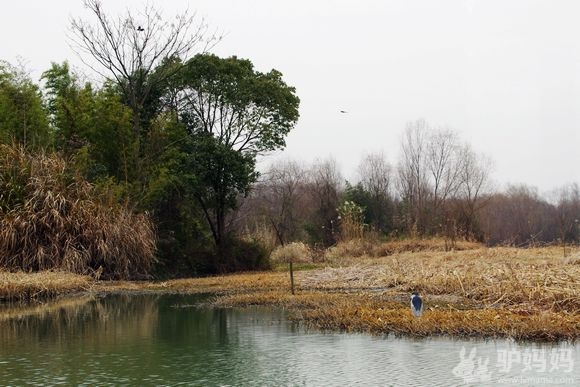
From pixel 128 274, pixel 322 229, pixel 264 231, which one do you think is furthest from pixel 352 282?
pixel 322 229

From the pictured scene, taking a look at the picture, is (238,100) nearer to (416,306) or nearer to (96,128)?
(96,128)

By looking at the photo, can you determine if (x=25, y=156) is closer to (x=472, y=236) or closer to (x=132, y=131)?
(x=132, y=131)

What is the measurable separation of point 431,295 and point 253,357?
6.31 m

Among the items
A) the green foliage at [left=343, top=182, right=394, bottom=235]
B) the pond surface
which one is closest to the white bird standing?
the pond surface

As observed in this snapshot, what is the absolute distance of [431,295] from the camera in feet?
44.5

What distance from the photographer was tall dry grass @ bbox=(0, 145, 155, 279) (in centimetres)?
1797

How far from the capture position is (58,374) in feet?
24.1

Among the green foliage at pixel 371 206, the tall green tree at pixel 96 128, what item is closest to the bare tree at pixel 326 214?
the green foliage at pixel 371 206

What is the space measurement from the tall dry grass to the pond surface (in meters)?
6.89

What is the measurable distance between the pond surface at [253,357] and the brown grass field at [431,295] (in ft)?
1.50

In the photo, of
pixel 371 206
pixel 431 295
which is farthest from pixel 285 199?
pixel 431 295

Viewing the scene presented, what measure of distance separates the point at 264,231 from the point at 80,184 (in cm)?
1124

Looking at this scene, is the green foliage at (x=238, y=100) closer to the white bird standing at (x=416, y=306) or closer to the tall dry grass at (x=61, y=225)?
the tall dry grass at (x=61, y=225)

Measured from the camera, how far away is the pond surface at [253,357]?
6.82m
